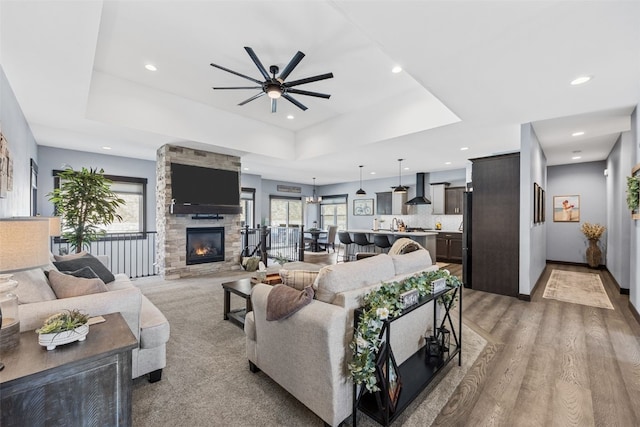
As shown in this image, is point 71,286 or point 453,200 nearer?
point 71,286

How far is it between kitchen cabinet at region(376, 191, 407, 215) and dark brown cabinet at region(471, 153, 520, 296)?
15.3ft

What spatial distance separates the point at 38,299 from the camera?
1891 mm

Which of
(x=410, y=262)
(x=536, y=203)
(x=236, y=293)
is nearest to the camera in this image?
(x=410, y=262)

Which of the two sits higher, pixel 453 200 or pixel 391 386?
pixel 453 200

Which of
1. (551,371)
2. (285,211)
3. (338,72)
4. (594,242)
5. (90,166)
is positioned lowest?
(551,371)

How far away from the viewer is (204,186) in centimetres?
611

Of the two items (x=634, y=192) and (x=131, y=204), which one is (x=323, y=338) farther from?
(x=131, y=204)

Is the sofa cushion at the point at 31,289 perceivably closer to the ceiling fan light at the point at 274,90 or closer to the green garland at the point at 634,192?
the ceiling fan light at the point at 274,90

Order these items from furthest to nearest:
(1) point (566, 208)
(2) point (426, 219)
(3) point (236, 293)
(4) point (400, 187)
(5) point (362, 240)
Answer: (2) point (426, 219) → (4) point (400, 187) → (5) point (362, 240) → (1) point (566, 208) → (3) point (236, 293)

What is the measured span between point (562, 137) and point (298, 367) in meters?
6.10

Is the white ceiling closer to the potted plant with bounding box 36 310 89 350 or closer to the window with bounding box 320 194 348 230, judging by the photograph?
the potted plant with bounding box 36 310 89 350

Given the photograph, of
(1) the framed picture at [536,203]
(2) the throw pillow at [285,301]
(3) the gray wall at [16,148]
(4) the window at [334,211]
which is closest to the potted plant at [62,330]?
(2) the throw pillow at [285,301]

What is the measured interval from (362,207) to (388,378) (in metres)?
9.91

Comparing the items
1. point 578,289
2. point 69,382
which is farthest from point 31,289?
point 578,289
